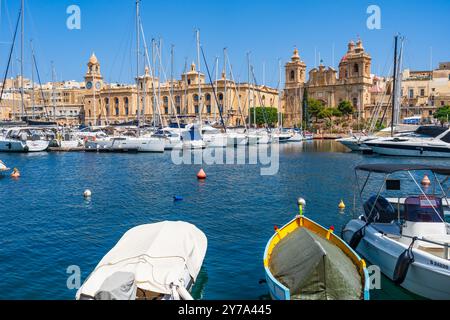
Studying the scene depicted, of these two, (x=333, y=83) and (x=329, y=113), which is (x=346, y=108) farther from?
(x=333, y=83)

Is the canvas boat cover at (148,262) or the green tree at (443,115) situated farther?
the green tree at (443,115)

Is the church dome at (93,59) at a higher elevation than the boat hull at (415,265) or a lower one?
higher

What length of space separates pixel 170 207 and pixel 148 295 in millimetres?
14556

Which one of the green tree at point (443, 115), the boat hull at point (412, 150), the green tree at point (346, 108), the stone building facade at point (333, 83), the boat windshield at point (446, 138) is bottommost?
the boat hull at point (412, 150)

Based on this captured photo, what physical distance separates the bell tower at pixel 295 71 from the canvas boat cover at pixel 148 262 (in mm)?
115974

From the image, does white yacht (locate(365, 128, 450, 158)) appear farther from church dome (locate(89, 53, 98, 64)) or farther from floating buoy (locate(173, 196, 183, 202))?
church dome (locate(89, 53, 98, 64))

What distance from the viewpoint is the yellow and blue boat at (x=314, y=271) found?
11.2 m

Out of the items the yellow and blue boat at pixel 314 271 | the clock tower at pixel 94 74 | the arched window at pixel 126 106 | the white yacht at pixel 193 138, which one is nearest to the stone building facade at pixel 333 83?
the arched window at pixel 126 106

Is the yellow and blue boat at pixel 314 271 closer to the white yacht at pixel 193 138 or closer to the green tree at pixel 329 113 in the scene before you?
the white yacht at pixel 193 138

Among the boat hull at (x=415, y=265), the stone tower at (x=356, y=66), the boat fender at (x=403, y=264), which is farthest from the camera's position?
the stone tower at (x=356, y=66)

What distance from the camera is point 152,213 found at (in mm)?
24375

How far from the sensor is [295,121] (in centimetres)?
12406

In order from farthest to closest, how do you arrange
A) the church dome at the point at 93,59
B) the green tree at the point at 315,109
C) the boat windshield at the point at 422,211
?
the church dome at the point at 93,59 < the green tree at the point at 315,109 < the boat windshield at the point at 422,211

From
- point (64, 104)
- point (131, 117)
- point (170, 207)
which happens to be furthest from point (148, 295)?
point (64, 104)
